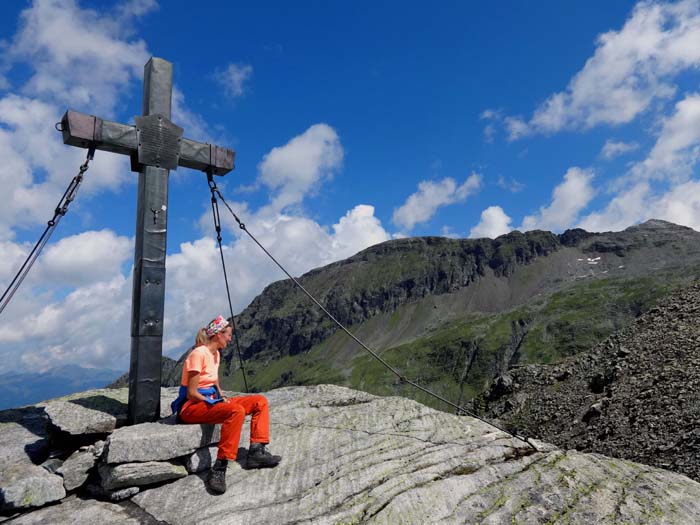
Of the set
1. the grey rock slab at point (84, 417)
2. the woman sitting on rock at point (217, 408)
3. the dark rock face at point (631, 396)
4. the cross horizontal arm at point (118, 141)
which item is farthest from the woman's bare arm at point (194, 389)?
the dark rock face at point (631, 396)

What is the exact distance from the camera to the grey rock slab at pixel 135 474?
8922mm

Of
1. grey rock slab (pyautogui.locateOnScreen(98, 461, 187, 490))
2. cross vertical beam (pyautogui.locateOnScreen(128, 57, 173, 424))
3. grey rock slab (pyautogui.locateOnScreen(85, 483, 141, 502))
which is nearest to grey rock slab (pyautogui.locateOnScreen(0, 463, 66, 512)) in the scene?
grey rock slab (pyautogui.locateOnScreen(85, 483, 141, 502))

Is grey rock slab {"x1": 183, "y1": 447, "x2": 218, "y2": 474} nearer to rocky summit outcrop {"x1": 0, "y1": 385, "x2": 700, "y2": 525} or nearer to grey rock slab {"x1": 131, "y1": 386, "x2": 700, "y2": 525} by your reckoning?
rocky summit outcrop {"x1": 0, "y1": 385, "x2": 700, "y2": 525}

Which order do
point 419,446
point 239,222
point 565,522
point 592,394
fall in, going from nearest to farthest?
point 565,522
point 419,446
point 239,222
point 592,394

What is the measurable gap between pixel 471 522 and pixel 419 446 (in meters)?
2.78

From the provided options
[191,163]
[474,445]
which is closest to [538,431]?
[474,445]

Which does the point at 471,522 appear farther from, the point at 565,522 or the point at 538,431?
the point at 538,431

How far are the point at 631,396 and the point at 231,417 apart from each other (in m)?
26.0

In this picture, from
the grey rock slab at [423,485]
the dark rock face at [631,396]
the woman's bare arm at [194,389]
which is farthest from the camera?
the dark rock face at [631,396]

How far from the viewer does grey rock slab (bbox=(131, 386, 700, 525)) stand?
804 cm

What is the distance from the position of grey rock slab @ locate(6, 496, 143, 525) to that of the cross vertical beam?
6.89 feet

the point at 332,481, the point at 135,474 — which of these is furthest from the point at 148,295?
the point at 332,481

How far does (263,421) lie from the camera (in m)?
→ 9.96

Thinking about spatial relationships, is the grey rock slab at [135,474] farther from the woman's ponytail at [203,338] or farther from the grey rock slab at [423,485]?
the woman's ponytail at [203,338]
